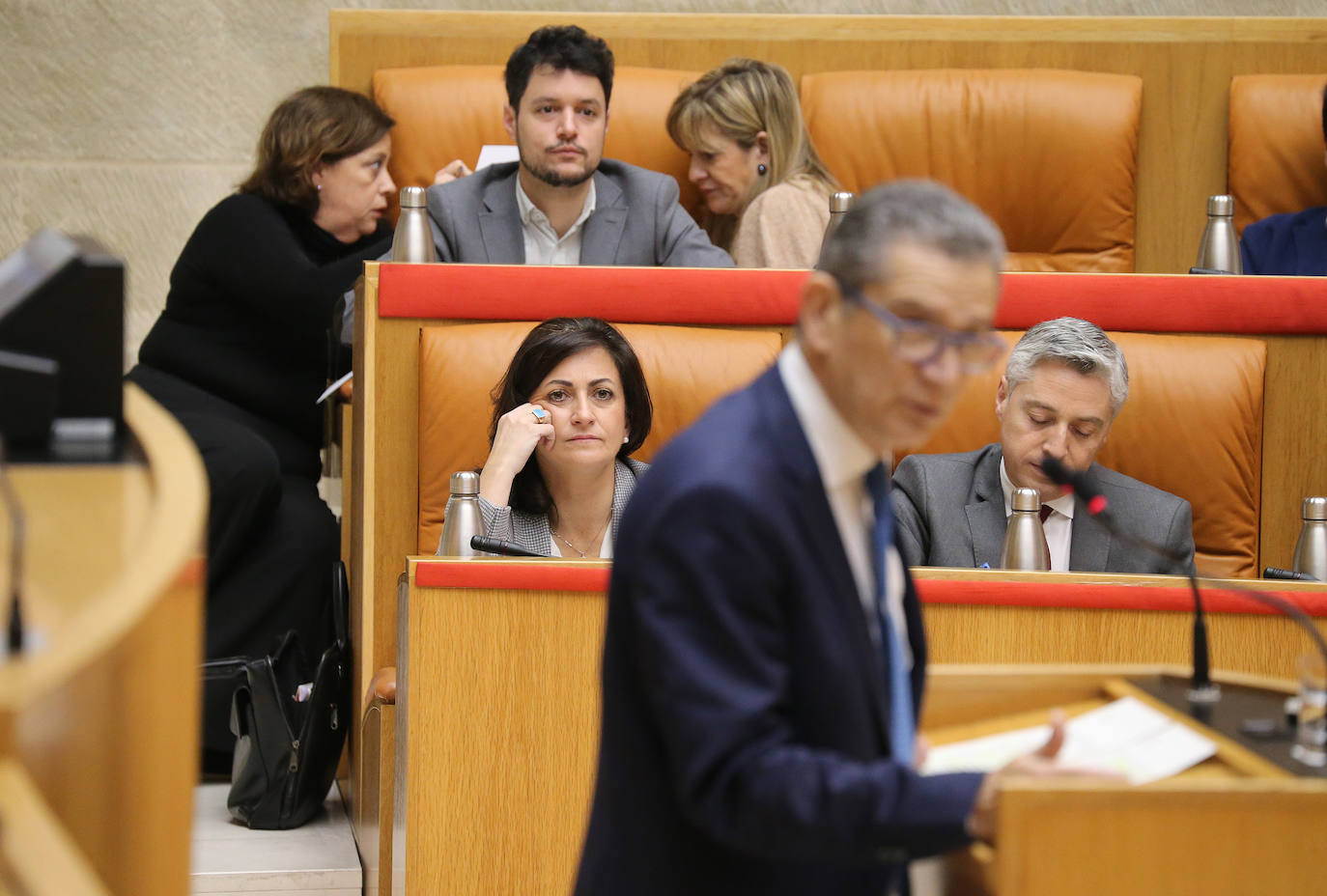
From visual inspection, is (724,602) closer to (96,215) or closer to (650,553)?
(650,553)

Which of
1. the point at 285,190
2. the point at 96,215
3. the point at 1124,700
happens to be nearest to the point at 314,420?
the point at 285,190

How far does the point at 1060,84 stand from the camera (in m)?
2.86

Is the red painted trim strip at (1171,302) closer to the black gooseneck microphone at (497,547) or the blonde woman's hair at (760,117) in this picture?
the blonde woman's hair at (760,117)

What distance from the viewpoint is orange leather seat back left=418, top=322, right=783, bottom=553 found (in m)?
1.98

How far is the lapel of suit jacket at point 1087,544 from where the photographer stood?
1.86 metres

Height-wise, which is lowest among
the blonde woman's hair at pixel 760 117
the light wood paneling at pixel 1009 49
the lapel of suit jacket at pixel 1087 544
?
the lapel of suit jacket at pixel 1087 544

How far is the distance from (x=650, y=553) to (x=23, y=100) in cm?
297

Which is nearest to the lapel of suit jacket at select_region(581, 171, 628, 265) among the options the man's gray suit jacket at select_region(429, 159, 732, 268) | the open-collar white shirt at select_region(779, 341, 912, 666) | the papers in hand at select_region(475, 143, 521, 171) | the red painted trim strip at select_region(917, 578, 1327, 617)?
the man's gray suit jacket at select_region(429, 159, 732, 268)

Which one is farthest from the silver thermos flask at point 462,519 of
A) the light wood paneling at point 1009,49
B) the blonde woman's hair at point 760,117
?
the light wood paneling at point 1009,49

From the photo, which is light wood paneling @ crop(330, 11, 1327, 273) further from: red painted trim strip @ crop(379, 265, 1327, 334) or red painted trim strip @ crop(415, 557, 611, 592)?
red painted trim strip @ crop(415, 557, 611, 592)

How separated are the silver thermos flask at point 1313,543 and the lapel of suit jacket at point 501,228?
3.73 feet

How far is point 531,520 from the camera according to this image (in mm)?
1887

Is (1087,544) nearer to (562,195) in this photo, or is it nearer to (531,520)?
(531,520)

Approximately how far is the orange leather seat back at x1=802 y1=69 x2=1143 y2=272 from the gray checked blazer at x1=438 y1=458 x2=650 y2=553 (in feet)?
3.78
